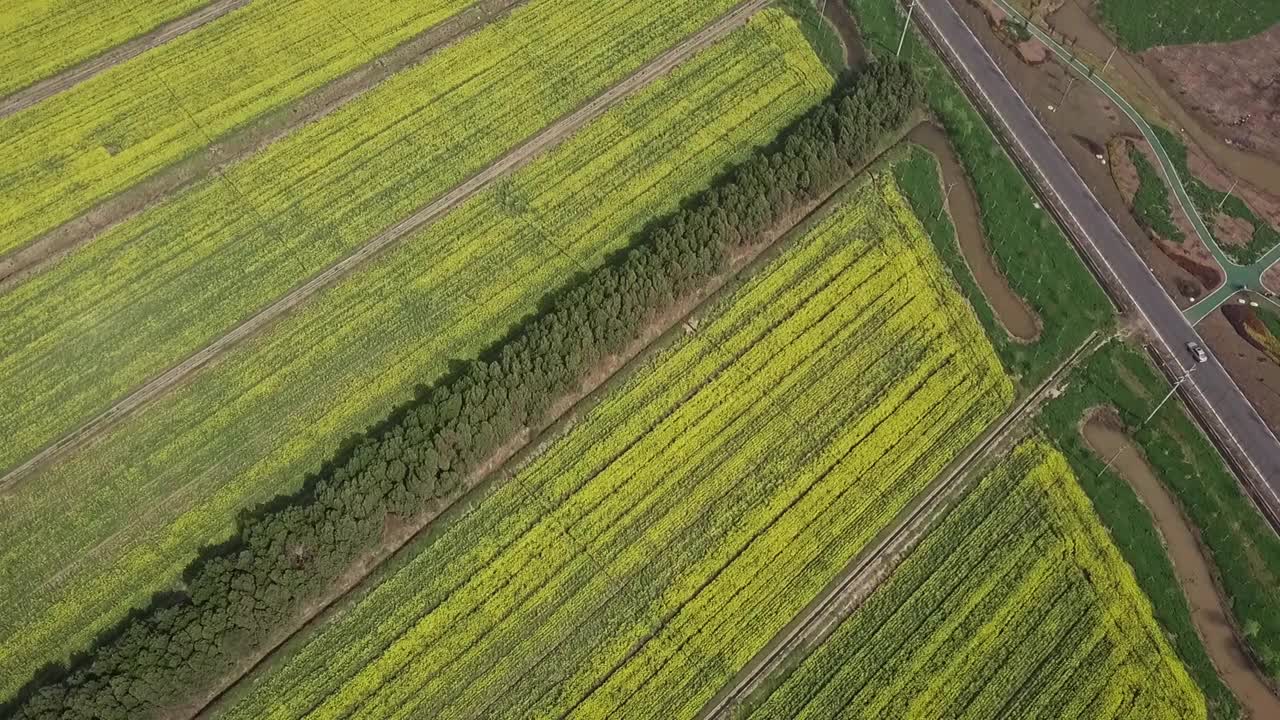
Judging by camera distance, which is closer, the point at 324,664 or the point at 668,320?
the point at 324,664

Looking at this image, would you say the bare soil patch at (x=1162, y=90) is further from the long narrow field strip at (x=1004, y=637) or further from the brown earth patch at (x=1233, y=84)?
the long narrow field strip at (x=1004, y=637)

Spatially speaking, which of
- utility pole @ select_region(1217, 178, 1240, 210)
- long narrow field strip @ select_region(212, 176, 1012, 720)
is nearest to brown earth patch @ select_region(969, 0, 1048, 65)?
utility pole @ select_region(1217, 178, 1240, 210)

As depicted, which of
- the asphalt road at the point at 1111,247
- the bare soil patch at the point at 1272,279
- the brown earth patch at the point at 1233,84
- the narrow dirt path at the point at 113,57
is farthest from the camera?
the brown earth patch at the point at 1233,84

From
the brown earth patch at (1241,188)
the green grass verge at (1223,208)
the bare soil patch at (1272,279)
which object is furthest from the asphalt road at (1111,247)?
the brown earth patch at (1241,188)

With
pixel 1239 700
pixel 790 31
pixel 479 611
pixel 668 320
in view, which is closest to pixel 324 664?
pixel 479 611

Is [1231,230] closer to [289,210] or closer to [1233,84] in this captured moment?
[1233,84]

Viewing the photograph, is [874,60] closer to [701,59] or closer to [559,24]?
[701,59]

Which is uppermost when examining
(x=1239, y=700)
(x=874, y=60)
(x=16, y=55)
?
(x=16, y=55)
